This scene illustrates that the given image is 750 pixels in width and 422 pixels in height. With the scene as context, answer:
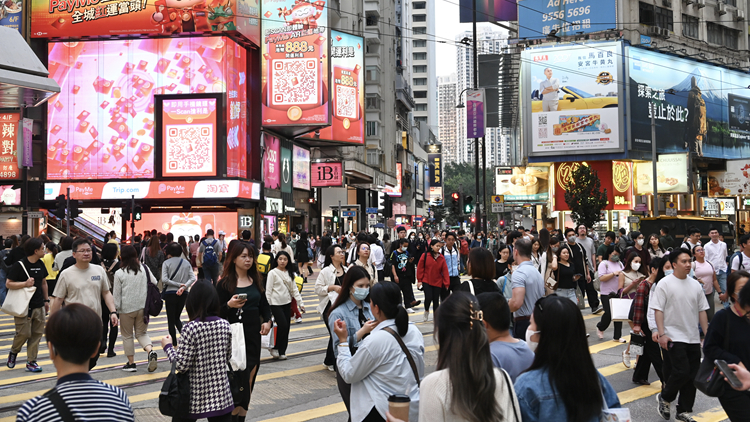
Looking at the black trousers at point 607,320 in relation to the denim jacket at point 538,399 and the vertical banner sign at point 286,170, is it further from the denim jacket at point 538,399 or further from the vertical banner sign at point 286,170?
the vertical banner sign at point 286,170

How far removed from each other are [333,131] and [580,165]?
52.8 feet

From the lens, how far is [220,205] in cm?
3656

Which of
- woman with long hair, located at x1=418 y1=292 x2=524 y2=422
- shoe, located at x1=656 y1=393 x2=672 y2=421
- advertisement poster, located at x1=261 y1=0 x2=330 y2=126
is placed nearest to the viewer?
woman with long hair, located at x1=418 y1=292 x2=524 y2=422

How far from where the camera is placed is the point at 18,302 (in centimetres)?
964

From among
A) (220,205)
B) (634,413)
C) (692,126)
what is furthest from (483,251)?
(692,126)

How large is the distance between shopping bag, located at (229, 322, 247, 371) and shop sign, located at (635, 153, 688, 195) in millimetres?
46381

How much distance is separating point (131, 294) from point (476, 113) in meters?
17.0

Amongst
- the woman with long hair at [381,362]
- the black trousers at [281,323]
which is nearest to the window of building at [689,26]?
the black trousers at [281,323]

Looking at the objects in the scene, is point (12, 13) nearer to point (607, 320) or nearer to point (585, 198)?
point (585, 198)

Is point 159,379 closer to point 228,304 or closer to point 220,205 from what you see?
point 228,304

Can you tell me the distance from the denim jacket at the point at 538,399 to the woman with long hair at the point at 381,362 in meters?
1.10

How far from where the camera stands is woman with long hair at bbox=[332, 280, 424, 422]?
13.8ft

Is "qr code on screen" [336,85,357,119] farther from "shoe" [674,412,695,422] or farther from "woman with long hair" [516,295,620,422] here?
"woman with long hair" [516,295,620,422]

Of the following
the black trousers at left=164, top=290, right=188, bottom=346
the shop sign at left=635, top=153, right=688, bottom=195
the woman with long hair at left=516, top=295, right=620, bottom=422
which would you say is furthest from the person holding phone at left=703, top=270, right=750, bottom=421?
the shop sign at left=635, top=153, right=688, bottom=195
